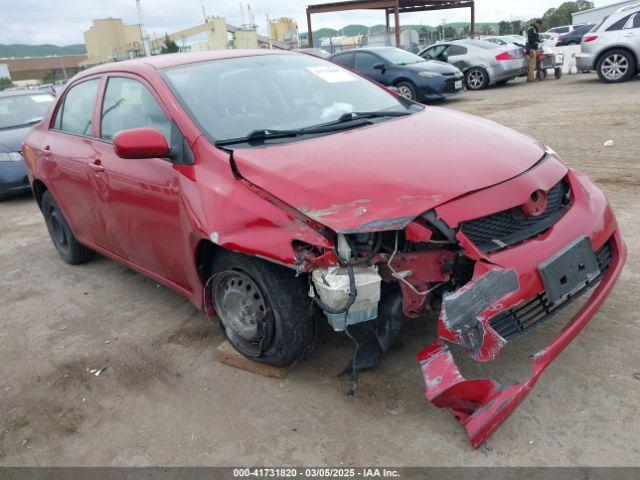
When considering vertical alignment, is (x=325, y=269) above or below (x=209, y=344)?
above

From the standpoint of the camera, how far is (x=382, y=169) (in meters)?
2.46

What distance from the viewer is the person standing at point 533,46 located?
44.7 ft

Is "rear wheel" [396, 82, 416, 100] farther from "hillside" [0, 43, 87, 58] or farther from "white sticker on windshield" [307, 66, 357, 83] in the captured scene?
"hillside" [0, 43, 87, 58]

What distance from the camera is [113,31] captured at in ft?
192

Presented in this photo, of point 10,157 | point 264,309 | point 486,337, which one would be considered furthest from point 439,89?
point 486,337

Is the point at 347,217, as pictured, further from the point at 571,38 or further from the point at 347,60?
the point at 571,38

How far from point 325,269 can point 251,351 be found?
0.79 metres

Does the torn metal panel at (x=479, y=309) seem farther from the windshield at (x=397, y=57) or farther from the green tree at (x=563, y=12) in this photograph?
the green tree at (x=563, y=12)

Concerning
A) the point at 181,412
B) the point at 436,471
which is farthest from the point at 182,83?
the point at 436,471

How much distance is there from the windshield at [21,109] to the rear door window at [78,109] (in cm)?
449

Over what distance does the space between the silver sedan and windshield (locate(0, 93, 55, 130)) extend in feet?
33.2

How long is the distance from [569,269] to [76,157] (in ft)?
10.6

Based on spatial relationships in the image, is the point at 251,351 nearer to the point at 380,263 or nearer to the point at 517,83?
the point at 380,263

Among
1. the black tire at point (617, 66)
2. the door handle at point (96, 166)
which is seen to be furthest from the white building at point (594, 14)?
the door handle at point (96, 166)
